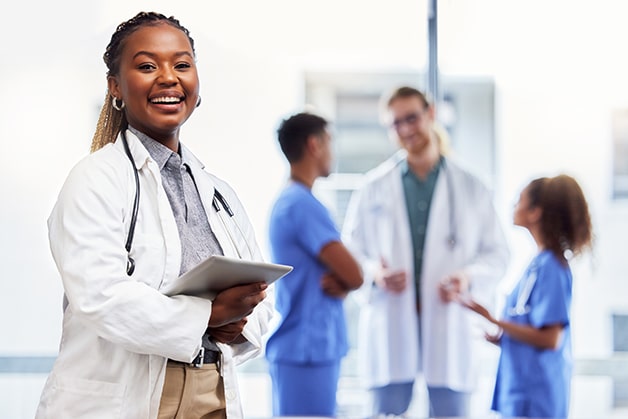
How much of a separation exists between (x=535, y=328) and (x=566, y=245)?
0.29 m

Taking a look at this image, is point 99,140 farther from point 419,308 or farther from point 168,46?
point 419,308

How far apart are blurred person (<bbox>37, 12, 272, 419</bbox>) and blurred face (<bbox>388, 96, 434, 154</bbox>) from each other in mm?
1702

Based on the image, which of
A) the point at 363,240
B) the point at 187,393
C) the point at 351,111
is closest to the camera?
the point at 187,393

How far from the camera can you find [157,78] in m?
1.40

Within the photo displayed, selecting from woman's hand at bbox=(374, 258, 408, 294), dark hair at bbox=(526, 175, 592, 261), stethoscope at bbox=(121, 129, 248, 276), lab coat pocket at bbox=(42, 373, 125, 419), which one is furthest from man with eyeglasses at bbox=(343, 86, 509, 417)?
lab coat pocket at bbox=(42, 373, 125, 419)

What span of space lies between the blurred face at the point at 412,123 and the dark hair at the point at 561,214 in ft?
1.25

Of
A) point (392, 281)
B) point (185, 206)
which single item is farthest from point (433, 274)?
point (185, 206)

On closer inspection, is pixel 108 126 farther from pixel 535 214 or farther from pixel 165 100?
pixel 535 214

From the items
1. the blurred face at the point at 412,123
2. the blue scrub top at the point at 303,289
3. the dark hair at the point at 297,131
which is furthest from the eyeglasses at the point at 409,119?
the blue scrub top at the point at 303,289

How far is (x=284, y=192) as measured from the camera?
118 inches

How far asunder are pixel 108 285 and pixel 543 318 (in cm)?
191

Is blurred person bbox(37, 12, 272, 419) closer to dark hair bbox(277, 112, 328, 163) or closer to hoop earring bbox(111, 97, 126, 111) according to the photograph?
hoop earring bbox(111, 97, 126, 111)

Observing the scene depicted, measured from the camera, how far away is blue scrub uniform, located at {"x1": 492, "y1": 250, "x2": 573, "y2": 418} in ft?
9.36

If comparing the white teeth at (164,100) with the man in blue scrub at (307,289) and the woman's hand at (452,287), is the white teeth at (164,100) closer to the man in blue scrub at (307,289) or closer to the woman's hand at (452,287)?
the man in blue scrub at (307,289)
